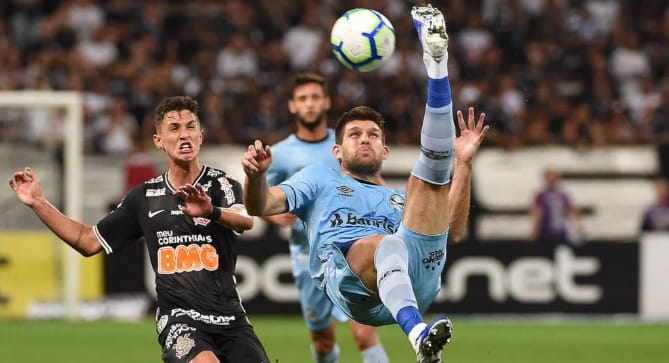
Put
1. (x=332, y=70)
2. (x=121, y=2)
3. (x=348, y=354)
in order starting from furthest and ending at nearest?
(x=121, y=2) → (x=332, y=70) → (x=348, y=354)

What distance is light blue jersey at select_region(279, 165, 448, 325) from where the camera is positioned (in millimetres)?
7383

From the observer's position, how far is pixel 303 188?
770cm

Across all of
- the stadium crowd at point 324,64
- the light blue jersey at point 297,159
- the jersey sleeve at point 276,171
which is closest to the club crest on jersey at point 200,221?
the light blue jersey at point 297,159

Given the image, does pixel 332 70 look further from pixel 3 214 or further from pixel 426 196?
pixel 426 196

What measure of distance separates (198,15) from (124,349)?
375 inches

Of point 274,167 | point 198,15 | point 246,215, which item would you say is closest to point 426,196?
point 246,215

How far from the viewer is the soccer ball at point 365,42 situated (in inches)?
337

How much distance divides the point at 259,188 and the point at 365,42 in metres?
2.00

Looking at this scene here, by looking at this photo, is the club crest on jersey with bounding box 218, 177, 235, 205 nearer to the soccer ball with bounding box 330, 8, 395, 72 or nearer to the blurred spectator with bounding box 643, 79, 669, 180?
the soccer ball with bounding box 330, 8, 395, 72

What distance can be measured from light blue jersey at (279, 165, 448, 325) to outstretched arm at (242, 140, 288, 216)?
0.17 m

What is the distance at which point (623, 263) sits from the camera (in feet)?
55.4

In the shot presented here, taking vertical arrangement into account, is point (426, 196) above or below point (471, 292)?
above

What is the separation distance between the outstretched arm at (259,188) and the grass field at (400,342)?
466cm

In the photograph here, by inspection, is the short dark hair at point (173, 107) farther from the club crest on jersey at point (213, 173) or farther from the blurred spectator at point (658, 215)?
the blurred spectator at point (658, 215)
